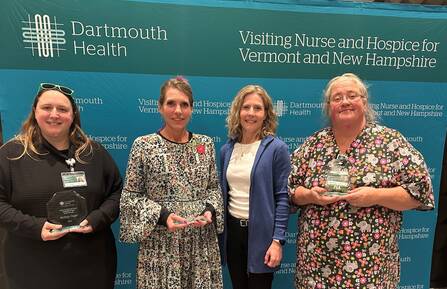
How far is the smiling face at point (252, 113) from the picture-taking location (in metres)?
2.18

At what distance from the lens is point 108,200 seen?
209 centimetres

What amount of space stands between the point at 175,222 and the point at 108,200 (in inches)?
18.3

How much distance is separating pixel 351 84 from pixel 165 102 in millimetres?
1055

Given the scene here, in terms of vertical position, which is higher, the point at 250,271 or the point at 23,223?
the point at 23,223

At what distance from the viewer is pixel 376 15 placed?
3.06 metres

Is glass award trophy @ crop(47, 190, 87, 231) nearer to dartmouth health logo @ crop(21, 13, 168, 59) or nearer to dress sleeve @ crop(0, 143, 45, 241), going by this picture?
dress sleeve @ crop(0, 143, 45, 241)

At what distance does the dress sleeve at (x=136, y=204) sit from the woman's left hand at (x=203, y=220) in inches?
8.6

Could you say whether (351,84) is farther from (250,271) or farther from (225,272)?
(225,272)

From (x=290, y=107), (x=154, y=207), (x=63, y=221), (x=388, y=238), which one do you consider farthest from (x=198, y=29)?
(x=388, y=238)

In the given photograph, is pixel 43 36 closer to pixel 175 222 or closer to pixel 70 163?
pixel 70 163

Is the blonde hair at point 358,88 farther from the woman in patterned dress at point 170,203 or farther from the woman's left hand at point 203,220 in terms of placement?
the woman's left hand at point 203,220

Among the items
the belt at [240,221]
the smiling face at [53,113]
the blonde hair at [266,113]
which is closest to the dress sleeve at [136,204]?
the smiling face at [53,113]

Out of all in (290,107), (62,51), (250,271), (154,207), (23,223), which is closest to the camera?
(23,223)

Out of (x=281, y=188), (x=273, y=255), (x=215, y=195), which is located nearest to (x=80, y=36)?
(x=215, y=195)
